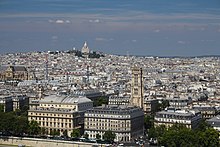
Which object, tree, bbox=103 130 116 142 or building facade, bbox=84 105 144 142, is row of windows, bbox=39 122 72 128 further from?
tree, bbox=103 130 116 142

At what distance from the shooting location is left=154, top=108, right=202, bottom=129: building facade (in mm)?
36628

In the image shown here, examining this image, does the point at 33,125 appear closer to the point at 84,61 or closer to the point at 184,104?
the point at 184,104

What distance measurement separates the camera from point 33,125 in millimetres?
37719

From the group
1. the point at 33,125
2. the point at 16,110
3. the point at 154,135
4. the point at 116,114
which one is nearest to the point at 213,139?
the point at 154,135

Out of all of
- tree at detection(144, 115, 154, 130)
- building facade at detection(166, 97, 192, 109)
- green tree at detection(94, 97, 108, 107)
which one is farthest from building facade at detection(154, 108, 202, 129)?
green tree at detection(94, 97, 108, 107)

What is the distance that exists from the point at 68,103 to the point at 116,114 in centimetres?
508

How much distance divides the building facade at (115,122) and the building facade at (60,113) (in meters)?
1.39

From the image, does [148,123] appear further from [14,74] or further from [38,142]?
[14,74]

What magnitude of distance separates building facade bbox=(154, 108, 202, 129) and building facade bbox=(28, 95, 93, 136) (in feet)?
19.5

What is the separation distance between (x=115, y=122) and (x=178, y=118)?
4.31 metres

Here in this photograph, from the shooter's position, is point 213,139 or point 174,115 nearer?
point 213,139

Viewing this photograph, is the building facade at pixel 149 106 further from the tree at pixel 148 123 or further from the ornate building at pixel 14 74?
the ornate building at pixel 14 74

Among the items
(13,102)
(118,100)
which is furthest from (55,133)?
(13,102)

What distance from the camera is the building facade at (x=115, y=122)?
121ft
